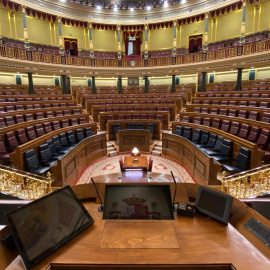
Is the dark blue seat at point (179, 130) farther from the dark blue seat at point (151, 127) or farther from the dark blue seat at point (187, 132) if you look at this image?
the dark blue seat at point (151, 127)

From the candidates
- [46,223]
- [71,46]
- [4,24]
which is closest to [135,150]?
[46,223]

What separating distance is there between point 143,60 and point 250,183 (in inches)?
422

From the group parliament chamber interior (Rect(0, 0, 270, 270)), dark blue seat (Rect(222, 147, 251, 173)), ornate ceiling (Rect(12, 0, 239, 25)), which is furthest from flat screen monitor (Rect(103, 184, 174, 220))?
ornate ceiling (Rect(12, 0, 239, 25))

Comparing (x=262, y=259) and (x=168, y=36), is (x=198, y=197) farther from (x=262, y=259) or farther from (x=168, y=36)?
(x=168, y=36)

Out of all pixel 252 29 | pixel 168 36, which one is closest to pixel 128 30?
pixel 168 36

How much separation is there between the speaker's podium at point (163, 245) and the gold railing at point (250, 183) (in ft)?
6.30

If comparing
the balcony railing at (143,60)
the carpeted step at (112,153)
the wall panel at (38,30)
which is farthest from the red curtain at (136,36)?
the carpeted step at (112,153)

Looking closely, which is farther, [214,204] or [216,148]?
[216,148]

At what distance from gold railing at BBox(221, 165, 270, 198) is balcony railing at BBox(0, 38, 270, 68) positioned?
24.5 ft

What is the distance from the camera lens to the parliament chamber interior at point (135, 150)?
3.63ft

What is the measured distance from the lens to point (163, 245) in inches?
44.4

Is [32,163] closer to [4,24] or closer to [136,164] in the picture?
[136,164]

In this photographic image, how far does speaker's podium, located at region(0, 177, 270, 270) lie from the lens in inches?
39.7

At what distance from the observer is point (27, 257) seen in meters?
0.99
